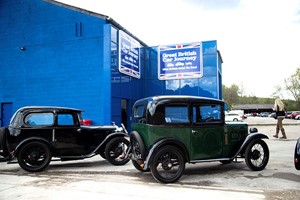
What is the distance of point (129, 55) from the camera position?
59.2 feet

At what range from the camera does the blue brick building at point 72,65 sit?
16.2 metres

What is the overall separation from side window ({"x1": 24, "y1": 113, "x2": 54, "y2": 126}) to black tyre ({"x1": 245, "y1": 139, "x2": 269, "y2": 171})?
519cm

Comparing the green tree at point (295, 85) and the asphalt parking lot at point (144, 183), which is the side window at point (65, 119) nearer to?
the asphalt parking lot at point (144, 183)

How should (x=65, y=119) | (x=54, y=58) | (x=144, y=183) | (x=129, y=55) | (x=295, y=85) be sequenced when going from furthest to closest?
(x=295, y=85)
(x=129, y=55)
(x=54, y=58)
(x=65, y=119)
(x=144, y=183)

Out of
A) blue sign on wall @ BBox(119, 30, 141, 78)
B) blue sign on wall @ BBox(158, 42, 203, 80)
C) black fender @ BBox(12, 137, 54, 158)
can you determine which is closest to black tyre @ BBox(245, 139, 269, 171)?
black fender @ BBox(12, 137, 54, 158)

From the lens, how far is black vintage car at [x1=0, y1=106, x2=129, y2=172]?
24.2ft

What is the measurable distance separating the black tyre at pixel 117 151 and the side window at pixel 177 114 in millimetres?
2427

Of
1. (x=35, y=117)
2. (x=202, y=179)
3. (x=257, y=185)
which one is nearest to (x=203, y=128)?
(x=202, y=179)

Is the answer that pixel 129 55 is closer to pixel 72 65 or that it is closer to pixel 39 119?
pixel 72 65

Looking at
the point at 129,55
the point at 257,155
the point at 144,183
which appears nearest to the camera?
the point at 144,183

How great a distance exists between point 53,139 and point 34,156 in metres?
0.65

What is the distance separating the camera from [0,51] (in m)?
19.2

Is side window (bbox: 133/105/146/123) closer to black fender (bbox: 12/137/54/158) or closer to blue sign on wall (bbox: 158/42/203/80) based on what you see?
black fender (bbox: 12/137/54/158)

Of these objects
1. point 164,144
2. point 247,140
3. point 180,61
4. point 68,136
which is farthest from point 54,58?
point 247,140
